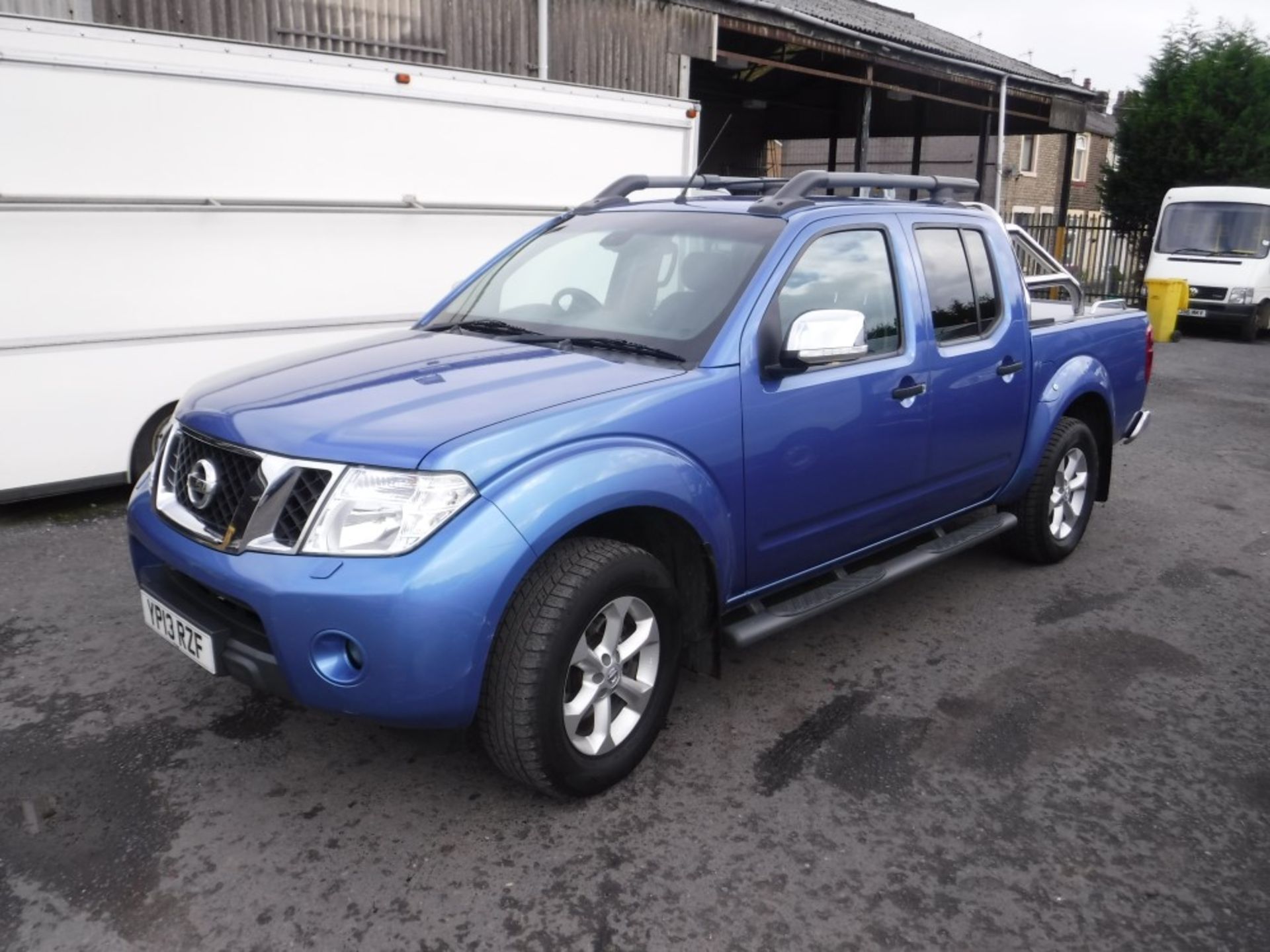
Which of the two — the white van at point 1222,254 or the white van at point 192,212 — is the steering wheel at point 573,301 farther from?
the white van at point 1222,254

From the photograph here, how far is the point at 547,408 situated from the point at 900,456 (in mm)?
1698

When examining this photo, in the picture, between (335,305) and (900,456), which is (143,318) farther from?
(900,456)

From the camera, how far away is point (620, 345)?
3580mm

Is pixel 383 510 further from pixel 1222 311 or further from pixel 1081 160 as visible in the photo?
pixel 1081 160

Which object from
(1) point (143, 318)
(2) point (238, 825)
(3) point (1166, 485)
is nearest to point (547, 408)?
(2) point (238, 825)

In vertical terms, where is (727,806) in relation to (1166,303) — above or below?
below

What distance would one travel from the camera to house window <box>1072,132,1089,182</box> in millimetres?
35147

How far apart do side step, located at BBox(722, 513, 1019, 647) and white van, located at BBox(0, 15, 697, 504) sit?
3814mm

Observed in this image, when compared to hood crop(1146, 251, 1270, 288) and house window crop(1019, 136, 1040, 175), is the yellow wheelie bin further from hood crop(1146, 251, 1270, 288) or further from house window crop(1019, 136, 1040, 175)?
house window crop(1019, 136, 1040, 175)

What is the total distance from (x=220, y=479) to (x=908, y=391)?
2.49m

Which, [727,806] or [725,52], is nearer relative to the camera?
[727,806]

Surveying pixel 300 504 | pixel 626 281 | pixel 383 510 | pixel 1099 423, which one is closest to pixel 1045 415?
pixel 1099 423

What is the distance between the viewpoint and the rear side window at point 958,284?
14.3 ft

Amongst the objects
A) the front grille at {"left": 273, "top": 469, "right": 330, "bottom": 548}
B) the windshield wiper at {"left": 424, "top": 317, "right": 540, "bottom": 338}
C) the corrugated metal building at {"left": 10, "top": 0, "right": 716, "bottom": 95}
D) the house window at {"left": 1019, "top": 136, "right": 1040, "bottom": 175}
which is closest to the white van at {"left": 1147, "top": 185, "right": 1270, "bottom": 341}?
the corrugated metal building at {"left": 10, "top": 0, "right": 716, "bottom": 95}
